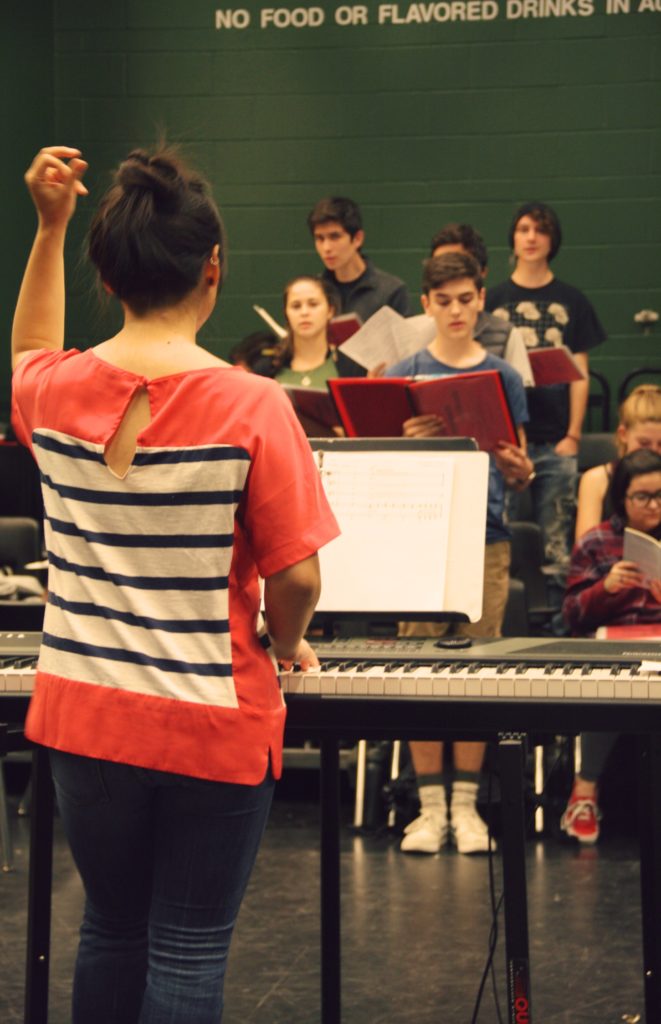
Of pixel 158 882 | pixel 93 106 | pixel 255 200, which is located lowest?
pixel 158 882

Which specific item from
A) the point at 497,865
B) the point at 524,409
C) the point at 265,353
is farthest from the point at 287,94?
the point at 497,865

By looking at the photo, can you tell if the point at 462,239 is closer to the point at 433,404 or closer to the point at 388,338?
the point at 388,338

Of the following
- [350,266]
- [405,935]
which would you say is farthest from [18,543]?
[405,935]

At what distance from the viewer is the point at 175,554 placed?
63.2 inches

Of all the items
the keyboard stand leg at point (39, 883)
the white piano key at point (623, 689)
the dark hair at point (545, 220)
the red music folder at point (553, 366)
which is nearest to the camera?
the white piano key at point (623, 689)

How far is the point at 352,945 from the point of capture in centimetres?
335

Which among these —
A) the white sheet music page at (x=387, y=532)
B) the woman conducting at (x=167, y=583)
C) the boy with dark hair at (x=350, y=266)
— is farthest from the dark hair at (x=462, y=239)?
the woman conducting at (x=167, y=583)

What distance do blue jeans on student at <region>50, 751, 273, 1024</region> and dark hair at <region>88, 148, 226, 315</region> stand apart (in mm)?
542

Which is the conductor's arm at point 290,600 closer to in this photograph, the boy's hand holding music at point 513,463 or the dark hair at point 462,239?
the boy's hand holding music at point 513,463

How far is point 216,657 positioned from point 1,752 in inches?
28.1

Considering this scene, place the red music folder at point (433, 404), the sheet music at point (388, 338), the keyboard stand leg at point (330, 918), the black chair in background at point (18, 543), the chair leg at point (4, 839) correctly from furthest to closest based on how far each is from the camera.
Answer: the black chair in background at point (18, 543) → the sheet music at point (388, 338) → the chair leg at point (4, 839) → the red music folder at point (433, 404) → the keyboard stand leg at point (330, 918)

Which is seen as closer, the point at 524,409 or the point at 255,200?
the point at 524,409

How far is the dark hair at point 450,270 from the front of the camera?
3979mm

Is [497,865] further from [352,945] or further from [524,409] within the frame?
[524,409]
